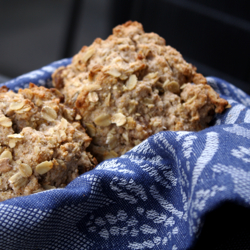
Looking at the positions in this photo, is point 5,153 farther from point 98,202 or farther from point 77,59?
point 77,59

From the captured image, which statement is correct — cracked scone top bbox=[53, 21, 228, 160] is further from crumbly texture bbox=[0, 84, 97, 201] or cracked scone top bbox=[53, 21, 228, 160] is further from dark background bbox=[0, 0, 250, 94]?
dark background bbox=[0, 0, 250, 94]

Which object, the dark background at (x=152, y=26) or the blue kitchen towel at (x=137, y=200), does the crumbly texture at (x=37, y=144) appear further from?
the dark background at (x=152, y=26)

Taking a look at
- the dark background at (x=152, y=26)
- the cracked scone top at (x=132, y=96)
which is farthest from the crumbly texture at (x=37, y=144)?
the dark background at (x=152, y=26)

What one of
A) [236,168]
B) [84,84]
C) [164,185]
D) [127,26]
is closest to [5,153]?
[84,84]

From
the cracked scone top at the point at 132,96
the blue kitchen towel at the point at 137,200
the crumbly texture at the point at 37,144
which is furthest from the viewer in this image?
the cracked scone top at the point at 132,96

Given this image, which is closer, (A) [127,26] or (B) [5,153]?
(B) [5,153]

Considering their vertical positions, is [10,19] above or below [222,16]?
below

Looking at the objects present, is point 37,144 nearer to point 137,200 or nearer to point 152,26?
point 137,200

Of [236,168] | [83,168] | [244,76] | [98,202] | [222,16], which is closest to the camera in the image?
[236,168]
